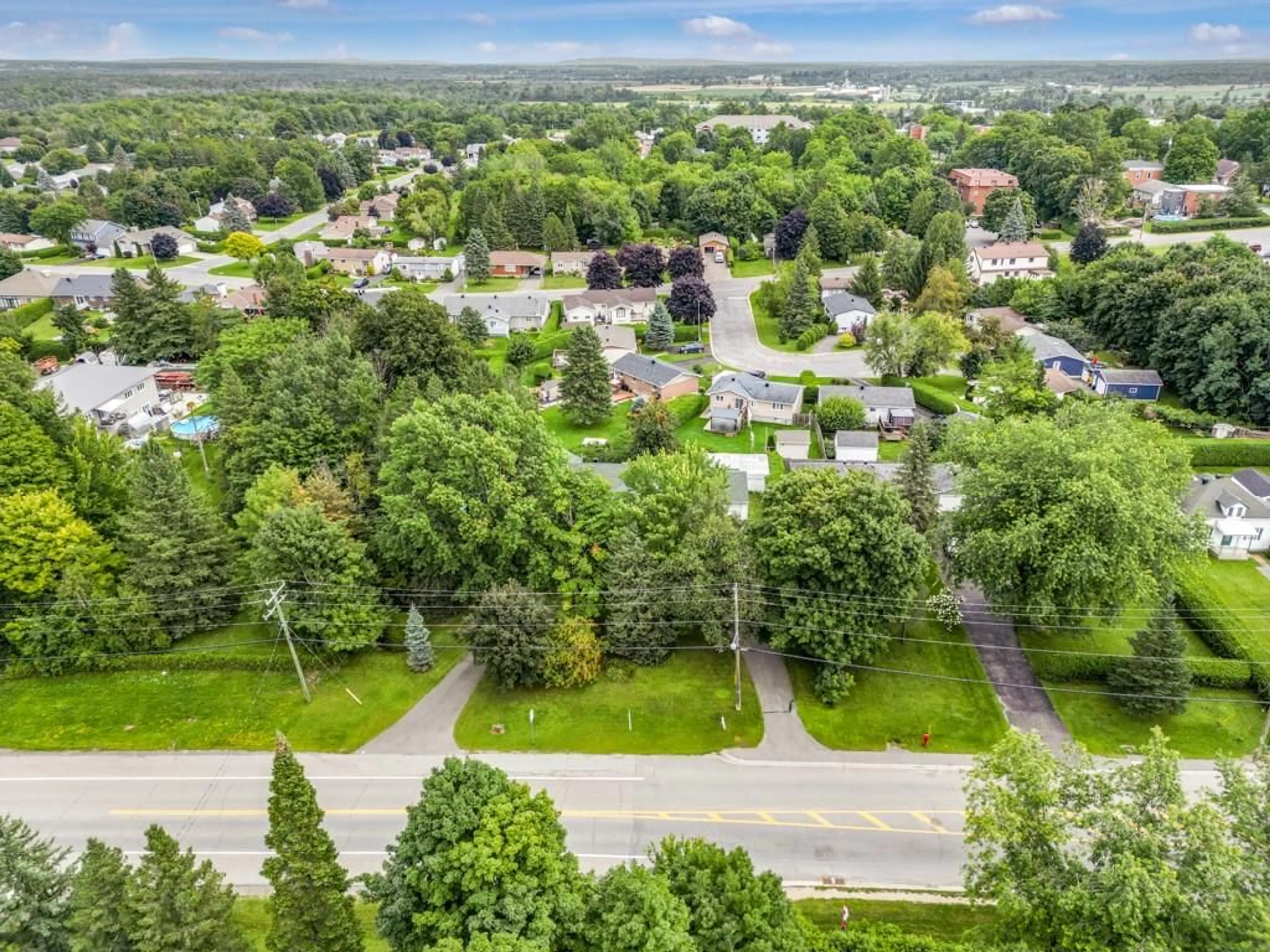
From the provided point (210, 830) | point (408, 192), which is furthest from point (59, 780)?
point (408, 192)

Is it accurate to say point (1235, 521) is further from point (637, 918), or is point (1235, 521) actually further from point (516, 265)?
point (516, 265)

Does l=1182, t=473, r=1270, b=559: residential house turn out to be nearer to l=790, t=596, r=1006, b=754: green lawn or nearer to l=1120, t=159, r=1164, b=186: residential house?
l=790, t=596, r=1006, b=754: green lawn

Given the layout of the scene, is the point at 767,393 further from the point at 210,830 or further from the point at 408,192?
the point at 408,192

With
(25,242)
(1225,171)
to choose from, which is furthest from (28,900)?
(1225,171)

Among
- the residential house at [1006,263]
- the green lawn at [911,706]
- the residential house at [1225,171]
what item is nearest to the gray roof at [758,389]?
the green lawn at [911,706]

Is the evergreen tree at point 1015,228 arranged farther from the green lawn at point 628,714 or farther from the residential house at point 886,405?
the green lawn at point 628,714
